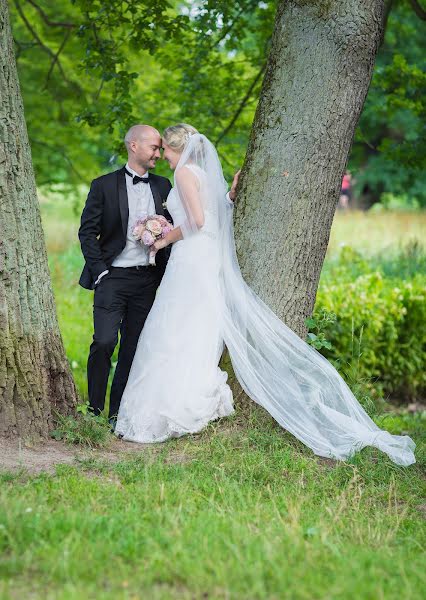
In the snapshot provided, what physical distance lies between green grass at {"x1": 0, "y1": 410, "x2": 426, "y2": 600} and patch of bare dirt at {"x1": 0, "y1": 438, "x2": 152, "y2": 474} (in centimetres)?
15

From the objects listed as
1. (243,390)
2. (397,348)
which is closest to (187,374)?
(243,390)

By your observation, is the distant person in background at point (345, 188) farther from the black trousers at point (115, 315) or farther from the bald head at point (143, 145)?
the black trousers at point (115, 315)

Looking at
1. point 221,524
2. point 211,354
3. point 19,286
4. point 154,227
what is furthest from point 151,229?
point 221,524

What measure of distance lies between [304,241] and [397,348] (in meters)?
4.10

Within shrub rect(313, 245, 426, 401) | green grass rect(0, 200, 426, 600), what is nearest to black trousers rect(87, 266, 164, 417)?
green grass rect(0, 200, 426, 600)

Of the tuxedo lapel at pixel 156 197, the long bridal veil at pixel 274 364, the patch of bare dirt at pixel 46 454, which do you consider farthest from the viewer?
the tuxedo lapel at pixel 156 197

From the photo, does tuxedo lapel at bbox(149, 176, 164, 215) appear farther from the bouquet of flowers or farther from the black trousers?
the black trousers

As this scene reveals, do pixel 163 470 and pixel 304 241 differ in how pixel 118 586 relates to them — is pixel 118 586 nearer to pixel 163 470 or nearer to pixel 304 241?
pixel 163 470

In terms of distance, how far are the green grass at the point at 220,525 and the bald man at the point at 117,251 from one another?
0.99 meters

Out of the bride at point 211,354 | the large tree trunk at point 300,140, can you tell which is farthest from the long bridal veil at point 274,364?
the large tree trunk at point 300,140

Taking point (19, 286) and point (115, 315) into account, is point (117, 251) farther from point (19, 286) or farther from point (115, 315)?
point (19, 286)

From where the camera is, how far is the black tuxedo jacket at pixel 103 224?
247 inches

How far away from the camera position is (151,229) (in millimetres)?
6137

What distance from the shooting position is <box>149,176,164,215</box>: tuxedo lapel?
21.3 feet
